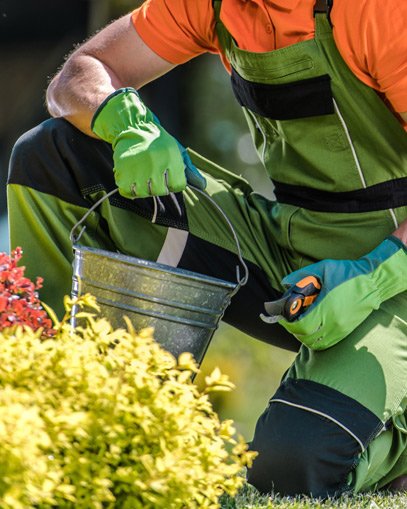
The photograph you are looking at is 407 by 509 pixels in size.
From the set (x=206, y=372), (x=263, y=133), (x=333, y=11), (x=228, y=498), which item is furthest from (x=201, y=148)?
(x=228, y=498)

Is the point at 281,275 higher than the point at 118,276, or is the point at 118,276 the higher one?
the point at 118,276

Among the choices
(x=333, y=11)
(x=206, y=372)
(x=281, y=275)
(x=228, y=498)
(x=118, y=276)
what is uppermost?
(x=333, y=11)

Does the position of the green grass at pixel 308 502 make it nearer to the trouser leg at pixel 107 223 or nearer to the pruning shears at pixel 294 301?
the pruning shears at pixel 294 301

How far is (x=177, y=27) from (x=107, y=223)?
52 cm

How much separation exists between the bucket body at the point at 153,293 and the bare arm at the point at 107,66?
57cm

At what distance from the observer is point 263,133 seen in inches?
104

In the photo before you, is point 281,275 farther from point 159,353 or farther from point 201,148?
point 201,148

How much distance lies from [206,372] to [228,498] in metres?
2.32

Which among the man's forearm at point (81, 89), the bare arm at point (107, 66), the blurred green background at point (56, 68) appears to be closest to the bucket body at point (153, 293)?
the man's forearm at point (81, 89)

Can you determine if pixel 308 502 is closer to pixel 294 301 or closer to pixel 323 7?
pixel 294 301

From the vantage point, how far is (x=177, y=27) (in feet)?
8.55

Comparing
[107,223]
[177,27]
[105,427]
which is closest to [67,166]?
[107,223]

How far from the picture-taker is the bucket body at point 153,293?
206 cm

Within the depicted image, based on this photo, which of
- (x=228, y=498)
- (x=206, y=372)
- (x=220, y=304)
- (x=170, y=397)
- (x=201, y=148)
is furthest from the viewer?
(x=201, y=148)
